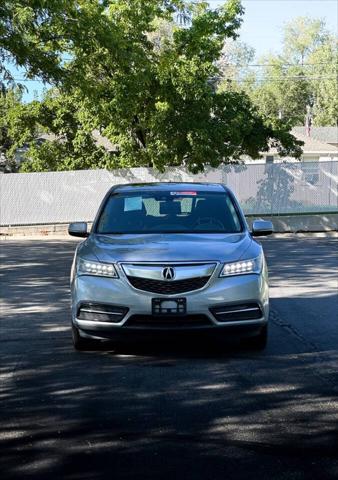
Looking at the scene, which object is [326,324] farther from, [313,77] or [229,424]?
[313,77]

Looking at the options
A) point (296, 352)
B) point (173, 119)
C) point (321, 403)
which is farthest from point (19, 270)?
point (173, 119)

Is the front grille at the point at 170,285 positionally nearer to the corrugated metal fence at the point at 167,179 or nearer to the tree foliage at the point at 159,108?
the tree foliage at the point at 159,108

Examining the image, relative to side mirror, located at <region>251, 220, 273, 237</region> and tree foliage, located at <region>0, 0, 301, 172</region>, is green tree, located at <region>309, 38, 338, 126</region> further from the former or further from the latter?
side mirror, located at <region>251, 220, 273, 237</region>

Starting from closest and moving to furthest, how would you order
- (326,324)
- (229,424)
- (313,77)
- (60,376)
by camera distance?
(229,424), (60,376), (326,324), (313,77)

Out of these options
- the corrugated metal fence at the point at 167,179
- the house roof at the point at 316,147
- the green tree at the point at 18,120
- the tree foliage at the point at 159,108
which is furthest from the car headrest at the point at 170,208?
the house roof at the point at 316,147

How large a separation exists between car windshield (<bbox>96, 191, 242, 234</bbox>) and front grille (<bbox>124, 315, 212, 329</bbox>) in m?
1.28

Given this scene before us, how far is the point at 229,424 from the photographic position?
5.61 metres

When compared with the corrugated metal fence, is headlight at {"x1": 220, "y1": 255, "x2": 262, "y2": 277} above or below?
above

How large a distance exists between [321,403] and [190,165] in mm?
23106

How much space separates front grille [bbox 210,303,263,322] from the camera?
7562mm

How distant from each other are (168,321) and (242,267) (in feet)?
2.88

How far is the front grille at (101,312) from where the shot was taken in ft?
24.9

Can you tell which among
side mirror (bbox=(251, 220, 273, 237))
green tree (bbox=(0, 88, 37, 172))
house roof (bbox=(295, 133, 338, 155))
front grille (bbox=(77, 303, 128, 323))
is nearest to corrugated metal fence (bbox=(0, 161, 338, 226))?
green tree (bbox=(0, 88, 37, 172))

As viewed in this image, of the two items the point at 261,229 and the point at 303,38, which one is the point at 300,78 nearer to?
the point at 303,38
